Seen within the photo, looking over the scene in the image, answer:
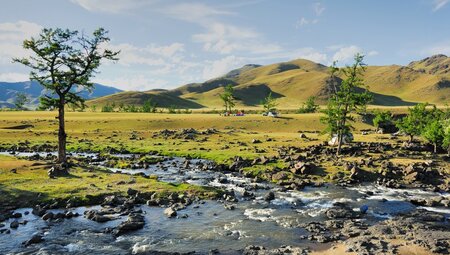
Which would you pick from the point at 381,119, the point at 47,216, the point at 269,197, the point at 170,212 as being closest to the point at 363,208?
the point at 269,197

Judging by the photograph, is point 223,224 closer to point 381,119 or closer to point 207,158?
point 207,158

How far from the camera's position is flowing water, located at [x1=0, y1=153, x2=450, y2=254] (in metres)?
30.3

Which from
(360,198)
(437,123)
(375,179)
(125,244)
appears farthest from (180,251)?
(437,123)

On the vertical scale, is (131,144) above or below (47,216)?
above

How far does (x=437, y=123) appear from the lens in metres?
74.6

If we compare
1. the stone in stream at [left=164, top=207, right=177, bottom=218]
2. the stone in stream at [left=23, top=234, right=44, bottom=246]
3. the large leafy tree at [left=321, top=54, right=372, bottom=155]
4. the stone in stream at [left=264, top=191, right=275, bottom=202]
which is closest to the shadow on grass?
the stone in stream at [left=23, top=234, right=44, bottom=246]

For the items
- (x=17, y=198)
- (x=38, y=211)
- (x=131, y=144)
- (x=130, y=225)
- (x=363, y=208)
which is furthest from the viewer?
(x=131, y=144)

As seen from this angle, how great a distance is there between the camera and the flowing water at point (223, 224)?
99.5ft

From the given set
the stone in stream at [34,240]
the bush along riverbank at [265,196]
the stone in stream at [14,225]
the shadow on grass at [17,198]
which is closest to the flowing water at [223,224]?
the bush along riverbank at [265,196]

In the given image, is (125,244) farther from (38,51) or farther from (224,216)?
(38,51)

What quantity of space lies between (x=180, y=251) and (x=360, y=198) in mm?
26251

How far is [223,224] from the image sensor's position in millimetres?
36094

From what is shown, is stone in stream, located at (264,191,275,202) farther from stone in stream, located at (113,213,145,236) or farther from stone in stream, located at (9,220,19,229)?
stone in stream, located at (9,220,19,229)

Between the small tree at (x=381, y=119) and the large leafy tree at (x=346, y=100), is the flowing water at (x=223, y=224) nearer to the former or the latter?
the large leafy tree at (x=346, y=100)
